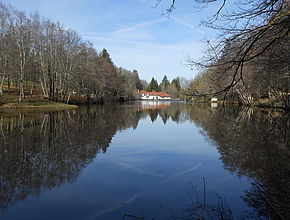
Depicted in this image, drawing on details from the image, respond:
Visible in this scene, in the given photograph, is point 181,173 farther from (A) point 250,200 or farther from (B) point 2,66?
(B) point 2,66

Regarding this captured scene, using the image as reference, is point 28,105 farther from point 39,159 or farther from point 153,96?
point 153,96

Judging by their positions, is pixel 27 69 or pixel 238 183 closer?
pixel 238 183

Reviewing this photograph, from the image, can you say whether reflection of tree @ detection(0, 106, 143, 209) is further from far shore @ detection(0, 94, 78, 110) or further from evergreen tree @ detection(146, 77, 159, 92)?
evergreen tree @ detection(146, 77, 159, 92)

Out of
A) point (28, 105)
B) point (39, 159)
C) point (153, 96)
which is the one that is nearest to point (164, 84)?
point (153, 96)

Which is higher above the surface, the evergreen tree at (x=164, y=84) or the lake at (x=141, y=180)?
the evergreen tree at (x=164, y=84)

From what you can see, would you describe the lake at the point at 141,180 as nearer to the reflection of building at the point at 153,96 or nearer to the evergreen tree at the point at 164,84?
the reflection of building at the point at 153,96

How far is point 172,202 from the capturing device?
182 inches

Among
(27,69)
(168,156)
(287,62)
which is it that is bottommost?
(168,156)

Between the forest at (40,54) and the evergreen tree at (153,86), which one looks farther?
the evergreen tree at (153,86)

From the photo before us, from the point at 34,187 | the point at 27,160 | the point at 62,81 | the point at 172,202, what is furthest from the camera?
the point at 62,81

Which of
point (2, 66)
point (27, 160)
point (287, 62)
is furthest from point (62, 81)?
point (287, 62)

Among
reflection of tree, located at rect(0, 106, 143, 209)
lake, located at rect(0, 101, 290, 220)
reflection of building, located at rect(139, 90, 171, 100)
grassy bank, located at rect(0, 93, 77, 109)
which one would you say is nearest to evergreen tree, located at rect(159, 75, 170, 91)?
reflection of building, located at rect(139, 90, 171, 100)

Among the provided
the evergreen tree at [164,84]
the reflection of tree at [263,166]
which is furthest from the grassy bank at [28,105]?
the evergreen tree at [164,84]

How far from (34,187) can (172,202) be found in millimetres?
3136
